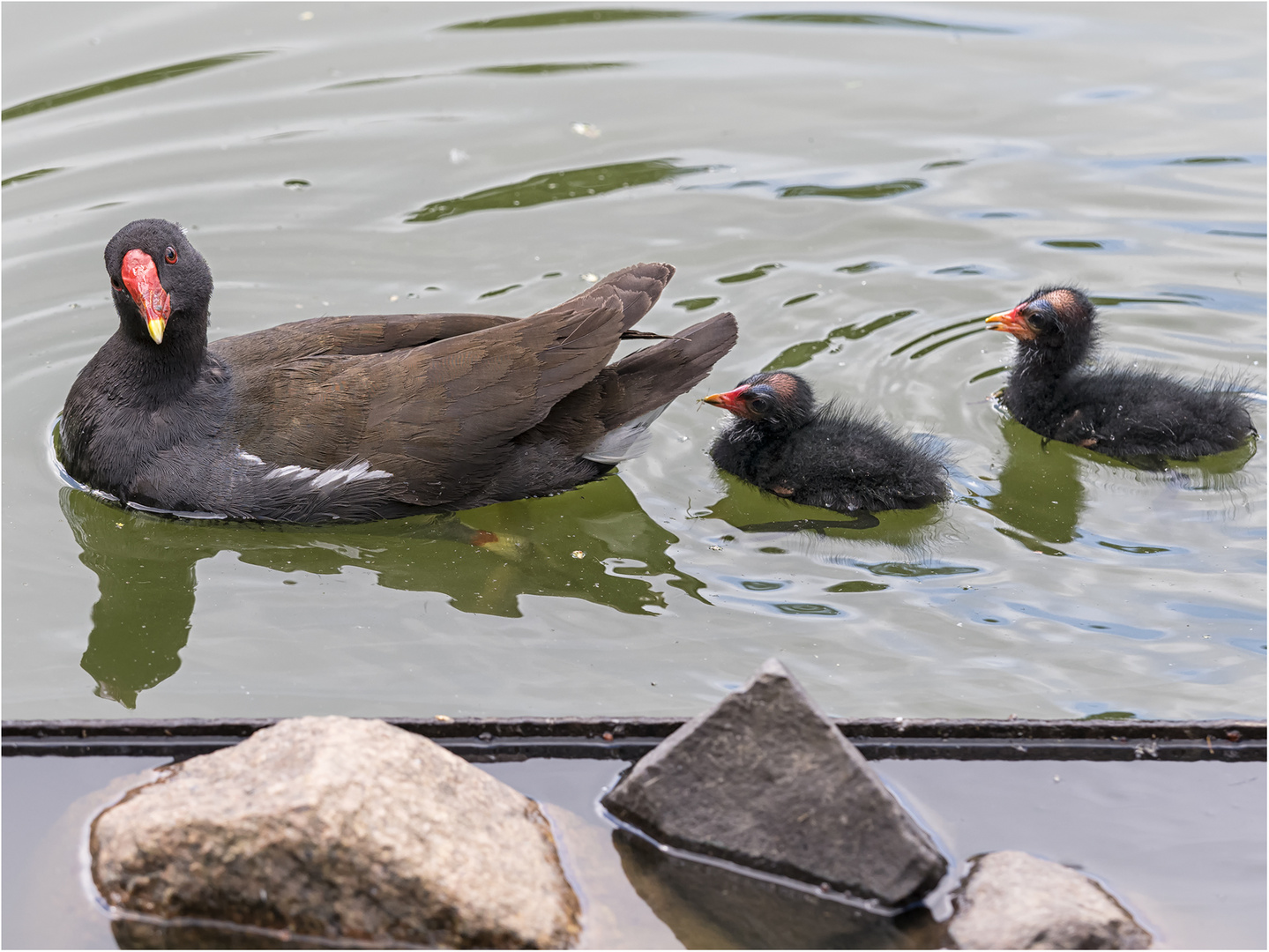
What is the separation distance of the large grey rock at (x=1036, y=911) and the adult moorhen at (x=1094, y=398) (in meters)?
2.73

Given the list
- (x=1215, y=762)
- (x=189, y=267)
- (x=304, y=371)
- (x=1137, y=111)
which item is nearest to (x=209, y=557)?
(x=304, y=371)

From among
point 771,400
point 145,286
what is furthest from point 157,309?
point 771,400

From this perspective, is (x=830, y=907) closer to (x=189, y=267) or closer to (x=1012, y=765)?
(x=1012, y=765)

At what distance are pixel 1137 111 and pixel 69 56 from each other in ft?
22.6

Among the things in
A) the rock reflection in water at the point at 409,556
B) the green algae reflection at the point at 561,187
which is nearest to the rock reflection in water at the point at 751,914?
the rock reflection in water at the point at 409,556

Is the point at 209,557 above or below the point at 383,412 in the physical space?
below

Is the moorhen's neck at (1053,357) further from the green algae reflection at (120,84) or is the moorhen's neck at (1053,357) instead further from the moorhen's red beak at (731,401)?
the green algae reflection at (120,84)

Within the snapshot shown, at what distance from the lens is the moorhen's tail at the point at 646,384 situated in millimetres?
5594

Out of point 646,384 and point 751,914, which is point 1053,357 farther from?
point 751,914

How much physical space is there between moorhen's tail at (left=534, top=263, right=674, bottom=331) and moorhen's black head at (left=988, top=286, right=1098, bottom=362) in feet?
4.84

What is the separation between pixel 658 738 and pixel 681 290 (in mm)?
3473

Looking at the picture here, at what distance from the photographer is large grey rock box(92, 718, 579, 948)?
10.7 feet

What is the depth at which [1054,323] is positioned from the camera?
19.3 ft

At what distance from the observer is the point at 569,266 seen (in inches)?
277
